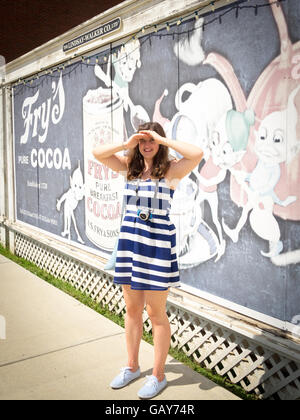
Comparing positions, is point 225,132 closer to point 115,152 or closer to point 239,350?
point 115,152

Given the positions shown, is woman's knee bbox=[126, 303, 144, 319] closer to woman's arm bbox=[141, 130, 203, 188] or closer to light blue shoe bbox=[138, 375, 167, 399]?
light blue shoe bbox=[138, 375, 167, 399]

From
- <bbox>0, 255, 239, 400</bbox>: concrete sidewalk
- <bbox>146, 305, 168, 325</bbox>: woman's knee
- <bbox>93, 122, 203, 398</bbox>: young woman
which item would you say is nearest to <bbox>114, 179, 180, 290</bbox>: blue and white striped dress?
<bbox>93, 122, 203, 398</bbox>: young woman

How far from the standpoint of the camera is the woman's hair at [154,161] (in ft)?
9.81

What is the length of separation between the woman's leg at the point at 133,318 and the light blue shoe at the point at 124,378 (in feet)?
0.12

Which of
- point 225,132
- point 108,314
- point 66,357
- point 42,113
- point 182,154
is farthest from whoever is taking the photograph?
point 42,113

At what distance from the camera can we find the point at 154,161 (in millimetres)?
3037

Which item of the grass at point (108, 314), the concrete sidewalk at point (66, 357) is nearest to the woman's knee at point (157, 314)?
the concrete sidewalk at point (66, 357)

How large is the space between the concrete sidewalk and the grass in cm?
17

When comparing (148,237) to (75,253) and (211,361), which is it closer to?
(211,361)

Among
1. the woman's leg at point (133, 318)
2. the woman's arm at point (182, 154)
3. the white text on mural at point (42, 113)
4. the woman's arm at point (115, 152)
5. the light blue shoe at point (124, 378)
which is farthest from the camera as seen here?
the white text on mural at point (42, 113)

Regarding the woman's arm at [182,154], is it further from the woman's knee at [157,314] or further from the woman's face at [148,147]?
the woman's knee at [157,314]

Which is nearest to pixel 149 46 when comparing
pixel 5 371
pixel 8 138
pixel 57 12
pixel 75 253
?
pixel 75 253

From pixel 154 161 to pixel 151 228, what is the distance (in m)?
0.49

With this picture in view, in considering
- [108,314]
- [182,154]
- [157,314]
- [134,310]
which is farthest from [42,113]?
[157,314]
